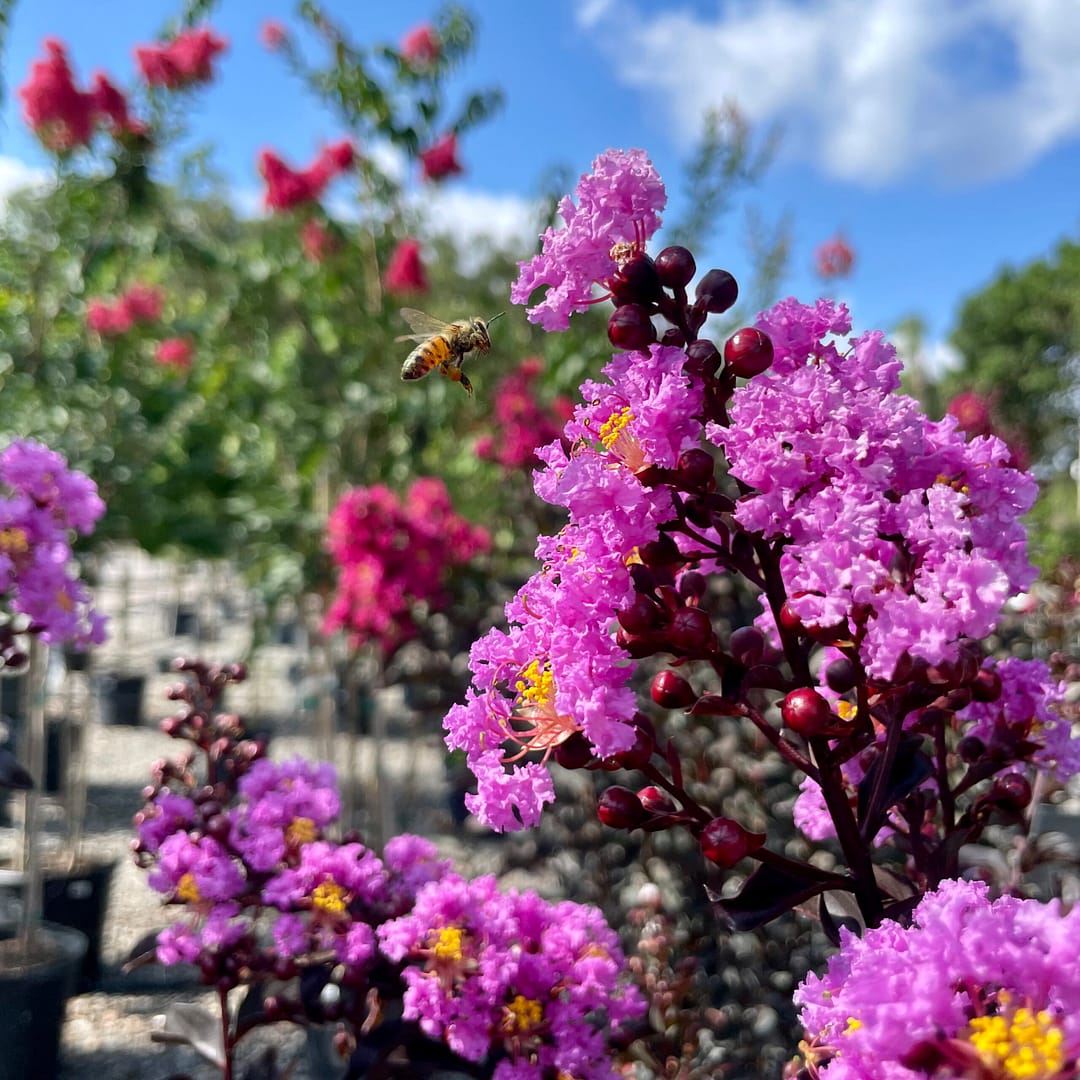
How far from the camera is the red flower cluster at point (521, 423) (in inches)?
153

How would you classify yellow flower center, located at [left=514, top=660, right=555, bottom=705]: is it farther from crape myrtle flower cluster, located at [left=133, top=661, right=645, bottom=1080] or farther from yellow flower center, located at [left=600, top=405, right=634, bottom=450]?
crape myrtle flower cluster, located at [left=133, top=661, right=645, bottom=1080]

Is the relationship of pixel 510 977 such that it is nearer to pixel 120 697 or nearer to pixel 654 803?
pixel 654 803

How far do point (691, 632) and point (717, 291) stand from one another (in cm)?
30

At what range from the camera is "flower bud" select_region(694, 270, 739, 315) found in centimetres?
88

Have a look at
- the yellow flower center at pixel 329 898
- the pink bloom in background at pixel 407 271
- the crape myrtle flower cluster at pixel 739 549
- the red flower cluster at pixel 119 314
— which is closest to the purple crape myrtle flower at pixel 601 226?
the crape myrtle flower cluster at pixel 739 549

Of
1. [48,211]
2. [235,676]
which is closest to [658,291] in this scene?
[235,676]

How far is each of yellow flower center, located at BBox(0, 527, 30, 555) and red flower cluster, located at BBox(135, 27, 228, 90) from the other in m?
2.55

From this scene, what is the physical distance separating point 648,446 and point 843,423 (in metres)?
0.16

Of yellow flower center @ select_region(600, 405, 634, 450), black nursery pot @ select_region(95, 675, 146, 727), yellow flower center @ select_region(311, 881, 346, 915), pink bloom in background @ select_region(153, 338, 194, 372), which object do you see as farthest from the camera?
black nursery pot @ select_region(95, 675, 146, 727)

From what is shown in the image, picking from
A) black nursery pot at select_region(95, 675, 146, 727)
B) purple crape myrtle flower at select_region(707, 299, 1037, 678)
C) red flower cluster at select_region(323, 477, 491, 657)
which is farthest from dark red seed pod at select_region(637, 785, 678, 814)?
black nursery pot at select_region(95, 675, 146, 727)

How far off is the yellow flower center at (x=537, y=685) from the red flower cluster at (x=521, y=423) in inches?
111

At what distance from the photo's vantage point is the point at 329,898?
1.31m

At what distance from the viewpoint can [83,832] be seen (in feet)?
14.7

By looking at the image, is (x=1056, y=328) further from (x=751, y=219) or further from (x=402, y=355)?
(x=402, y=355)
